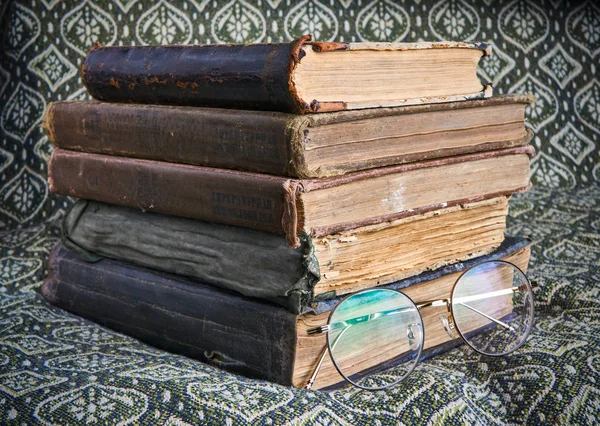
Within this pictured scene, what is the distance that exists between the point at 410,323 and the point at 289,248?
7.9 inches

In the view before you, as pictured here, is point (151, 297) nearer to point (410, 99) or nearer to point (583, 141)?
point (410, 99)

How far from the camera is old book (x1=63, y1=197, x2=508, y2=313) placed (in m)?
0.90

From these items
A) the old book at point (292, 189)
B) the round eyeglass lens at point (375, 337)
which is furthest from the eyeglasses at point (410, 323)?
the old book at point (292, 189)

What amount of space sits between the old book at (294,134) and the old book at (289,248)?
82 millimetres

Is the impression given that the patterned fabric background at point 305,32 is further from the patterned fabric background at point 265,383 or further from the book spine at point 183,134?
the book spine at point 183,134

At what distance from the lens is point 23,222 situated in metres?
1.67

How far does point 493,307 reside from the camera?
109 cm

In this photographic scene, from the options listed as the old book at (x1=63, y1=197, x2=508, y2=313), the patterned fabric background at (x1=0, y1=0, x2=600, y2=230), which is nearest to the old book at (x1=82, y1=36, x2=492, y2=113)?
the old book at (x1=63, y1=197, x2=508, y2=313)

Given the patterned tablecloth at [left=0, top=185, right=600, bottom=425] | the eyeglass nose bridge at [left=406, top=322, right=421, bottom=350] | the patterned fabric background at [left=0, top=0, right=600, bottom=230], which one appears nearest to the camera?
the patterned tablecloth at [left=0, top=185, right=600, bottom=425]

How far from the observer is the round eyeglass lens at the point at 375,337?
36.5 inches

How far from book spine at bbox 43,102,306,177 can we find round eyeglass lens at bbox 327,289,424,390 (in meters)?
0.19

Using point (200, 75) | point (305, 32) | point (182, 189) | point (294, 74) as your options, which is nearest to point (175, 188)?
point (182, 189)

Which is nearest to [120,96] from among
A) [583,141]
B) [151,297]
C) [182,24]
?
[151,297]

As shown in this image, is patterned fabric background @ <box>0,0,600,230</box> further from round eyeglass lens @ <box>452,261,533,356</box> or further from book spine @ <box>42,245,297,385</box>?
round eyeglass lens @ <box>452,261,533,356</box>
